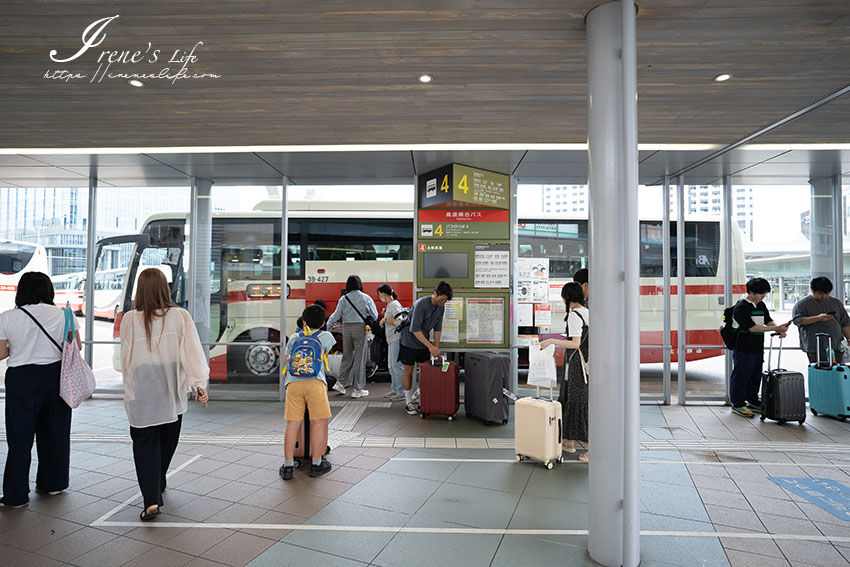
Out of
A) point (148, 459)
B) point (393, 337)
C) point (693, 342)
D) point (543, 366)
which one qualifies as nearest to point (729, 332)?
point (693, 342)

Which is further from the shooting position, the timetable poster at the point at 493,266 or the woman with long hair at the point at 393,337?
the woman with long hair at the point at 393,337

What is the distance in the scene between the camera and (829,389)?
6535mm

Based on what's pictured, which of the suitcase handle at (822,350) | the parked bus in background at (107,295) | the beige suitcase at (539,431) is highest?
the parked bus in background at (107,295)

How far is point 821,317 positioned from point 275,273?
7.75 metres

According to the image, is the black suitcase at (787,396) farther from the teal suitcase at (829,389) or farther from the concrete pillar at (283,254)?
the concrete pillar at (283,254)

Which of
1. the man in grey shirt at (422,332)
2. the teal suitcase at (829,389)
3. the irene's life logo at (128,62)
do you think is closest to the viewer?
the irene's life logo at (128,62)

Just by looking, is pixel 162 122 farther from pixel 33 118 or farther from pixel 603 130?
pixel 603 130

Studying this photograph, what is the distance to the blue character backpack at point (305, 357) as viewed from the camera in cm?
441

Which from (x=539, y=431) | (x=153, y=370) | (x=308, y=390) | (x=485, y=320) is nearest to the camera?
Result: (x=153, y=370)

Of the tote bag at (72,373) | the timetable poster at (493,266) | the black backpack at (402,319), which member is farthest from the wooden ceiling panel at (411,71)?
the black backpack at (402,319)

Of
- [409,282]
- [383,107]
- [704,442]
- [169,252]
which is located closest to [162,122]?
[383,107]

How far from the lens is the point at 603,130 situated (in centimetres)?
305

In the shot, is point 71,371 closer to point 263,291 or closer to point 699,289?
point 263,291

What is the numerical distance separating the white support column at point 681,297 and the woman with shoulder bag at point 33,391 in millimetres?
7550
